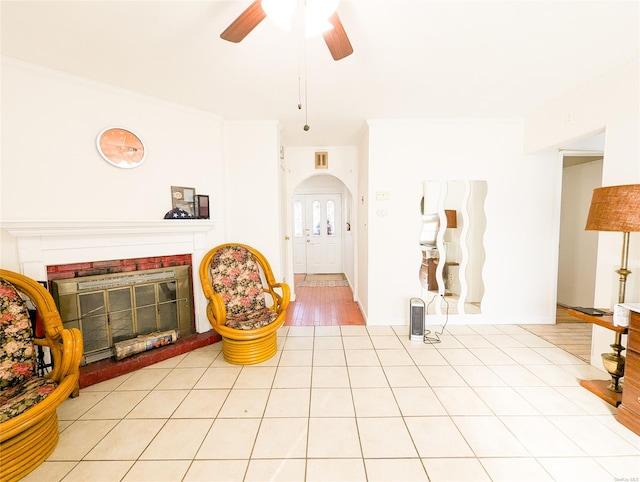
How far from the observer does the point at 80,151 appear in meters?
2.16

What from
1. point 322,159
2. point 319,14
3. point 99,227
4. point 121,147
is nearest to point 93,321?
point 99,227

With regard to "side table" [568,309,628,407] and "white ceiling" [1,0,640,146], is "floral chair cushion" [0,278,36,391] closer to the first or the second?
"white ceiling" [1,0,640,146]

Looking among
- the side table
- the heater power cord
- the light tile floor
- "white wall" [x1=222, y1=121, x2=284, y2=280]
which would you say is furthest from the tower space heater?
"white wall" [x1=222, y1=121, x2=284, y2=280]

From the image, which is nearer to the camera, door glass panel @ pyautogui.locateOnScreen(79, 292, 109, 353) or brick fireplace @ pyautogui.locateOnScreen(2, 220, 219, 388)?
brick fireplace @ pyautogui.locateOnScreen(2, 220, 219, 388)

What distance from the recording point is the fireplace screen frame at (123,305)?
82.9 inches

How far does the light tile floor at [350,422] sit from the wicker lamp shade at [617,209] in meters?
1.24

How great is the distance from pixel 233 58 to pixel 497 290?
3.68 meters

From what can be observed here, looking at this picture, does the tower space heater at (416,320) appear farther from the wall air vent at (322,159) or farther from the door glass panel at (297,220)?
the door glass panel at (297,220)

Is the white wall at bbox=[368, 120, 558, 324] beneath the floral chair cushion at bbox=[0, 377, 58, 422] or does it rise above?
above

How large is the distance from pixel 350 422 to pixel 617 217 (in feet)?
7.02

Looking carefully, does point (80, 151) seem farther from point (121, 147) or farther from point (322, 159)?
point (322, 159)

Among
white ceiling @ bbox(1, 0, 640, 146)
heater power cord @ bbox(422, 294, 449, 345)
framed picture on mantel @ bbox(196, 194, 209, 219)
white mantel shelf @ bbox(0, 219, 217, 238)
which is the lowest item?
heater power cord @ bbox(422, 294, 449, 345)

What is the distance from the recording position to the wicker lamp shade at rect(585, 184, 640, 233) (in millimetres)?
1581

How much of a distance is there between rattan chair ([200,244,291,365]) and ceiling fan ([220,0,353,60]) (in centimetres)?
193
